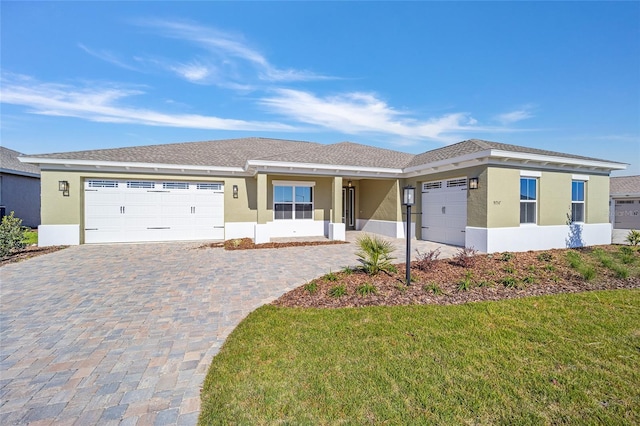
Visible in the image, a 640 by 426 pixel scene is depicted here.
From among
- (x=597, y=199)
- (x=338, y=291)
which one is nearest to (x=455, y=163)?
(x=597, y=199)

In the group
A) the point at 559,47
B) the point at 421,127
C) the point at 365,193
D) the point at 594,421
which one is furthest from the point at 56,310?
the point at 421,127

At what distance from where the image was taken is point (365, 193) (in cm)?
1672

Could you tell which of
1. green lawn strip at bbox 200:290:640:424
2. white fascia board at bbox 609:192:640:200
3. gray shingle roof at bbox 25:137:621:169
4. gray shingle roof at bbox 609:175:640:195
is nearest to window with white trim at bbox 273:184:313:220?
gray shingle roof at bbox 25:137:621:169

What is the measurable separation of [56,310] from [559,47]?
52.5 ft

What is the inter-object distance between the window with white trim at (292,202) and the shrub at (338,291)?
910 centimetres

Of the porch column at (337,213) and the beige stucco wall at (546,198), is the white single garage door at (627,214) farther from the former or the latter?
the porch column at (337,213)

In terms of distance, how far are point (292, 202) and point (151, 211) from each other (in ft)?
21.5

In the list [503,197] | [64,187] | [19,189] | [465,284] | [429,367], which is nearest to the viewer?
[429,367]

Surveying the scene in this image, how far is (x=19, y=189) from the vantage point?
16.7m

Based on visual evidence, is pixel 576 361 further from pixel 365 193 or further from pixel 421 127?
pixel 421 127

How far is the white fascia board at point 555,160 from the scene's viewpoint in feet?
30.9

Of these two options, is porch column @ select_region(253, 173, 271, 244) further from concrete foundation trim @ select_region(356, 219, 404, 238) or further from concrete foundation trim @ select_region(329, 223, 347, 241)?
concrete foundation trim @ select_region(356, 219, 404, 238)

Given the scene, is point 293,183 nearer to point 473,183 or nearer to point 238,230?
point 238,230

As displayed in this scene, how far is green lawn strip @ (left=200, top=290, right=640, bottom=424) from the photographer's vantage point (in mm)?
2391
